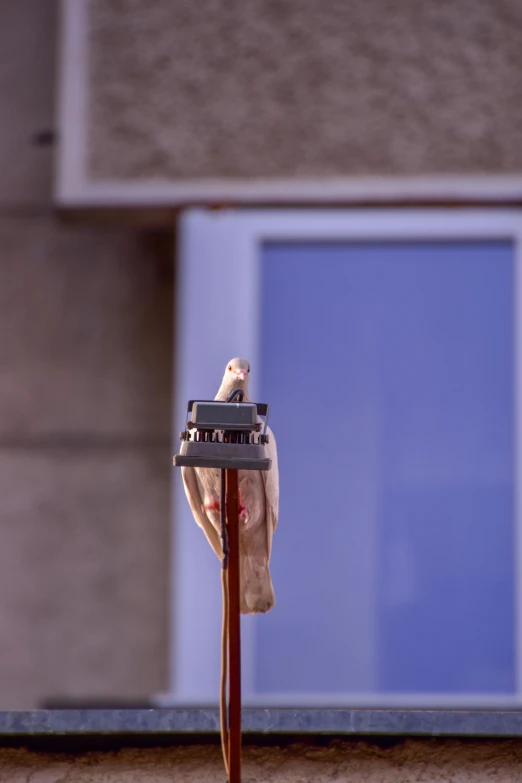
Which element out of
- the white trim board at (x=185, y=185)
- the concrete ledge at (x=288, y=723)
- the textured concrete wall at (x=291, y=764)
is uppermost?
the white trim board at (x=185, y=185)

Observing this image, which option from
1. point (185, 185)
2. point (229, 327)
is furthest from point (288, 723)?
point (185, 185)

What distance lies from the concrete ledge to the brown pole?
150 millimetres

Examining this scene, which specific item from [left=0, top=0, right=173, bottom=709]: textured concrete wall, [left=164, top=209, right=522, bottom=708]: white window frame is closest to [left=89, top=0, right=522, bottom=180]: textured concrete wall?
[left=164, top=209, right=522, bottom=708]: white window frame

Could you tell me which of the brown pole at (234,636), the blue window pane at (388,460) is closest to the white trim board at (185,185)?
the blue window pane at (388,460)

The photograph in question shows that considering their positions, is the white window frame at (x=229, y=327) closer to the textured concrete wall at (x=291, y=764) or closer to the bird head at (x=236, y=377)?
the bird head at (x=236, y=377)

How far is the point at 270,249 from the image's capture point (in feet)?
14.0

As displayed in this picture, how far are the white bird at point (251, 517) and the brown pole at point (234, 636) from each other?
0.31m

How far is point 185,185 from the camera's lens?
400cm

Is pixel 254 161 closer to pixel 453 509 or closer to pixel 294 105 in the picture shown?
pixel 294 105

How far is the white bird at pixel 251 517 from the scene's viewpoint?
6.85ft

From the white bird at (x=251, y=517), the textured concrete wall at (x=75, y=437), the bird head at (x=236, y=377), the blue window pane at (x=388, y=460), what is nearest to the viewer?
the bird head at (x=236, y=377)

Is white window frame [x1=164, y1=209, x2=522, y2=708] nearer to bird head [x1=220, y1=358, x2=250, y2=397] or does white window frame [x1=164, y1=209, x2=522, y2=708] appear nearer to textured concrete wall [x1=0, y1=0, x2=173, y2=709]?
textured concrete wall [x1=0, y1=0, x2=173, y2=709]

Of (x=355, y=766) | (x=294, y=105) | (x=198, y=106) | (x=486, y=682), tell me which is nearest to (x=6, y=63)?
(x=198, y=106)

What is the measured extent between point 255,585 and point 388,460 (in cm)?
228
